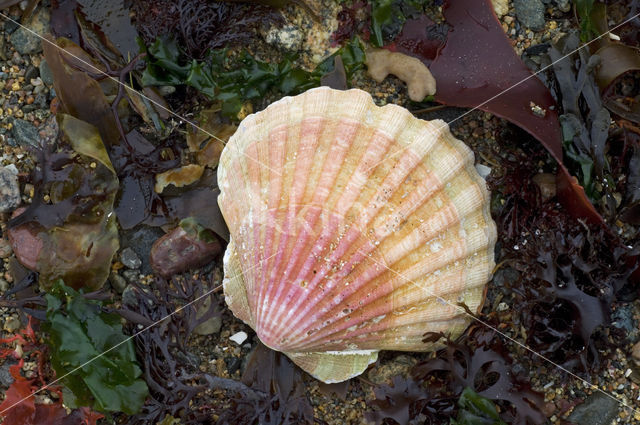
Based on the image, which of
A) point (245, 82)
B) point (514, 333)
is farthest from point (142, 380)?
point (514, 333)

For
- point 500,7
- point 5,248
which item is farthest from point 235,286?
point 500,7

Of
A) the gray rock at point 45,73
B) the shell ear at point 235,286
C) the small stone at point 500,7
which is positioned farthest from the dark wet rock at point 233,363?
the small stone at point 500,7

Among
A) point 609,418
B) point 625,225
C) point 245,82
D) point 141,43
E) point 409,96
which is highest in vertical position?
point 141,43

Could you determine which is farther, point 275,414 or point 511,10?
point 511,10

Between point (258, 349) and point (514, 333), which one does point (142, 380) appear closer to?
point (258, 349)

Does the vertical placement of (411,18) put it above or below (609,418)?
above
